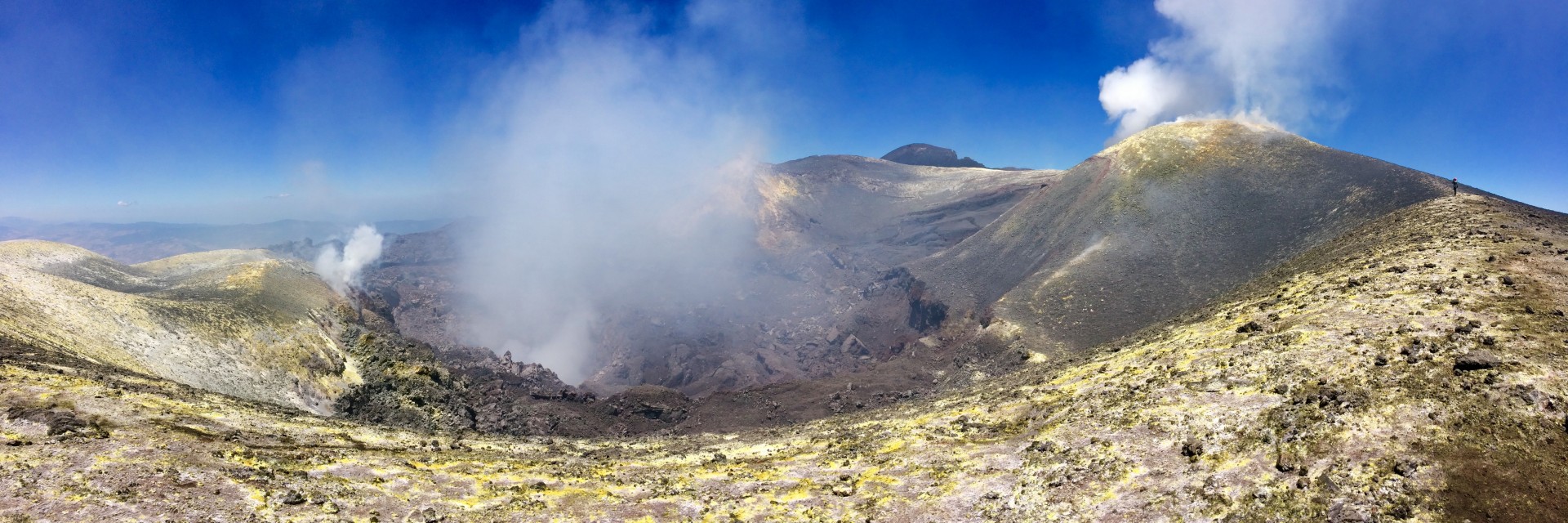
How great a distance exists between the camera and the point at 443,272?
9162cm

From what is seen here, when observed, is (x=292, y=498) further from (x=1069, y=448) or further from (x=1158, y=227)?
(x=1158, y=227)

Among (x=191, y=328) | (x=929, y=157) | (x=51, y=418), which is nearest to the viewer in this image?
(x=51, y=418)

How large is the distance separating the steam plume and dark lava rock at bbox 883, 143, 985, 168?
440 feet

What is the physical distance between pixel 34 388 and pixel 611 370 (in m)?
42.3

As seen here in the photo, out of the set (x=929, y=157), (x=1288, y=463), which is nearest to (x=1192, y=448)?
(x=1288, y=463)

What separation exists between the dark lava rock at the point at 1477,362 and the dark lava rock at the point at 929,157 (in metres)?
159

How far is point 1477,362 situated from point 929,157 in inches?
6555

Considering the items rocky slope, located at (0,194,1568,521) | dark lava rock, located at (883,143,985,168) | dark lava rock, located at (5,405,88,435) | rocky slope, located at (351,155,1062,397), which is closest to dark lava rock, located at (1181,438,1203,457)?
rocky slope, located at (0,194,1568,521)

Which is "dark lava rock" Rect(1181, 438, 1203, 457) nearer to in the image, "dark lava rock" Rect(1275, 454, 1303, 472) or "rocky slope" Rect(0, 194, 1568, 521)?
"rocky slope" Rect(0, 194, 1568, 521)

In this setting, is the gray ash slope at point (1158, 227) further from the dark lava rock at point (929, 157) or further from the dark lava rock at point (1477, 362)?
the dark lava rock at point (929, 157)

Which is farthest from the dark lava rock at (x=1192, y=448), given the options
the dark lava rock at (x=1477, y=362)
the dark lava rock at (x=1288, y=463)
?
the dark lava rock at (x=1477, y=362)

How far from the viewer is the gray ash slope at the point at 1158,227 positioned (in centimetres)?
3634

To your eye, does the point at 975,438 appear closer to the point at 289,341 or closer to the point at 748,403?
the point at 748,403

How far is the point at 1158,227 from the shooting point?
48.2m
